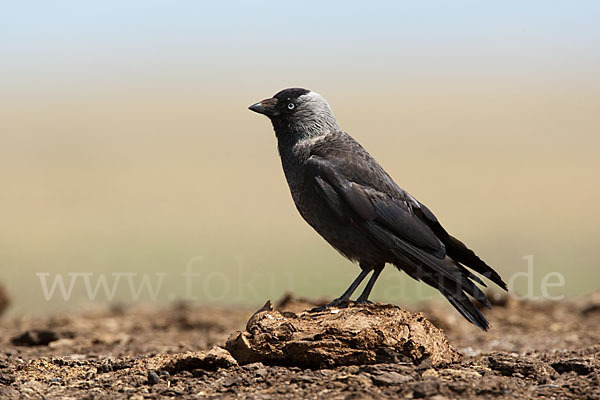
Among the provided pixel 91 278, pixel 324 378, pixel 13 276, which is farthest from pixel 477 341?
pixel 13 276

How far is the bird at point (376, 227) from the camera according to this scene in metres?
6.12

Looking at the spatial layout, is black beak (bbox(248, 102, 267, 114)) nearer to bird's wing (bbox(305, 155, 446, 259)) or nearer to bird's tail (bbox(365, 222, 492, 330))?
bird's wing (bbox(305, 155, 446, 259))

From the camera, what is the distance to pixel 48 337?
8.18 meters

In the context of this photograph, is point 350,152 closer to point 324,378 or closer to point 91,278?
point 324,378

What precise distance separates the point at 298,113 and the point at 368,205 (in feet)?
4.13

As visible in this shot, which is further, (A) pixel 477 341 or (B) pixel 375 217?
(A) pixel 477 341

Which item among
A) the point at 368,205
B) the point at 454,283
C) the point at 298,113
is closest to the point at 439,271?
the point at 454,283

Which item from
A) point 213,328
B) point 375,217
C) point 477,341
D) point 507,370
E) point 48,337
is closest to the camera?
point 507,370

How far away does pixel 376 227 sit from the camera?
6180mm

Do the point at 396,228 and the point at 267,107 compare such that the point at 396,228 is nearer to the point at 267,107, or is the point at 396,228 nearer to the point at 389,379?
the point at 389,379

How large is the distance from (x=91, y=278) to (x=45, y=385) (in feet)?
38.0

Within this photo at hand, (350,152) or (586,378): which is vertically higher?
(350,152)

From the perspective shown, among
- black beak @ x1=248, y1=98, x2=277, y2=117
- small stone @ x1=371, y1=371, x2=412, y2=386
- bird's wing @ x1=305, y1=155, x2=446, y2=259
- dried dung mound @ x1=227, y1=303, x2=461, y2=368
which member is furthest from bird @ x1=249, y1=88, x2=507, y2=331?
small stone @ x1=371, y1=371, x2=412, y2=386

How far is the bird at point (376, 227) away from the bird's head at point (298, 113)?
0.43m
